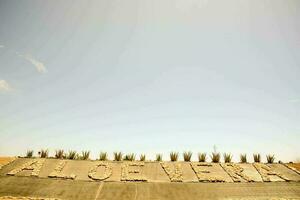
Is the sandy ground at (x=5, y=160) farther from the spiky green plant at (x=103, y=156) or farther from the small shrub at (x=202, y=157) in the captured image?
the small shrub at (x=202, y=157)

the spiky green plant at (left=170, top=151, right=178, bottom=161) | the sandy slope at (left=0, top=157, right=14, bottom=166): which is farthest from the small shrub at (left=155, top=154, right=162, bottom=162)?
the sandy slope at (left=0, top=157, right=14, bottom=166)

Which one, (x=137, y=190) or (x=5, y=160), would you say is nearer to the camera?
(x=137, y=190)

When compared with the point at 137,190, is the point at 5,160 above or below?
above

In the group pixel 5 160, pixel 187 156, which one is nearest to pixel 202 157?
pixel 187 156

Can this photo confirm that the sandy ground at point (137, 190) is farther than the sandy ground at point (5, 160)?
No

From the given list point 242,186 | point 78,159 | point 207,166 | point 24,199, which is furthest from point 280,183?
point 24,199

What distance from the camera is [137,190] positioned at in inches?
585

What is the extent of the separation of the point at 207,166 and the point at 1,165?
14359 millimetres

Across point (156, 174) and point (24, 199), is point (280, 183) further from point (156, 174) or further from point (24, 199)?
point (24, 199)

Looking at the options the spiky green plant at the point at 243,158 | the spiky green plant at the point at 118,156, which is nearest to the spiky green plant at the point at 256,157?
the spiky green plant at the point at 243,158

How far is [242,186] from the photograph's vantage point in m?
16.2

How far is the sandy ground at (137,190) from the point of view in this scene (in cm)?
1395

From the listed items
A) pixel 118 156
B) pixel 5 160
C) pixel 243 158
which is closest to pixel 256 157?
pixel 243 158

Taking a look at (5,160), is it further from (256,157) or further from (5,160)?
(256,157)
